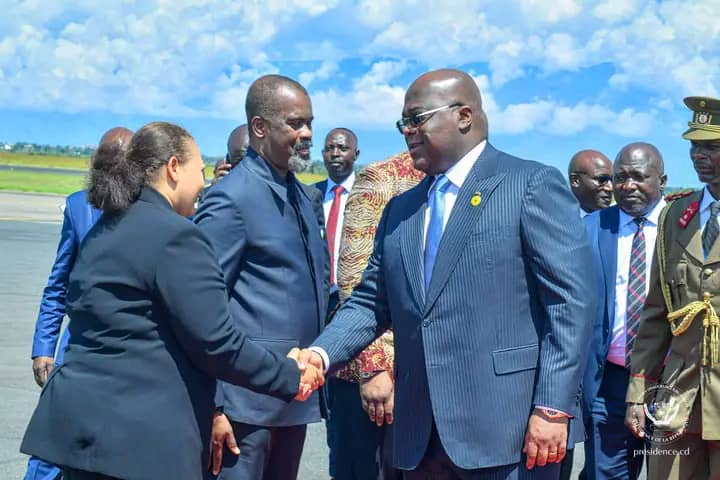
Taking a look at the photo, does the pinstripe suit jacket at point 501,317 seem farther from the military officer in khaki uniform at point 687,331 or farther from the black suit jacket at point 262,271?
the military officer in khaki uniform at point 687,331

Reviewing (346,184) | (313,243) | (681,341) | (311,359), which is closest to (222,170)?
(346,184)

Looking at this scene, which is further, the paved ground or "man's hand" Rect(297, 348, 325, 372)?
the paved ground

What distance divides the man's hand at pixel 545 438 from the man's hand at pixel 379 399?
999mm

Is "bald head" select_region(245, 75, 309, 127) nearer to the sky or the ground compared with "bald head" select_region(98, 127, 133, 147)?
nearer to the sky

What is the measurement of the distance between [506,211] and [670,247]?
56.3 inches

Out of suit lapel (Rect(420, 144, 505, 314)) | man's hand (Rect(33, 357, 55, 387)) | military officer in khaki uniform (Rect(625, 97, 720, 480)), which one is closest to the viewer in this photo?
suit lapel (Rect(420, 144, 505, 314))

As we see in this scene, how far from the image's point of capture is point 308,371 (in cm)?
377

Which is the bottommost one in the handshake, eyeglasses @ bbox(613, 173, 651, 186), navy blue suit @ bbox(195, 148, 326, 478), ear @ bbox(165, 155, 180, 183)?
the handshake

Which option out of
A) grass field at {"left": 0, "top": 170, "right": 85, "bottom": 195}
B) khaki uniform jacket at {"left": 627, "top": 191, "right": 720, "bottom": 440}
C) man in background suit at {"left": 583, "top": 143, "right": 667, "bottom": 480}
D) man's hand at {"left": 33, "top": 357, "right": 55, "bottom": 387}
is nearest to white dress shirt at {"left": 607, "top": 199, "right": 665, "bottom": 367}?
man in background suit at {"left": 583, "top": 143, "right": 667, "bottom": 480}

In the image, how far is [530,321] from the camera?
3.35 metres

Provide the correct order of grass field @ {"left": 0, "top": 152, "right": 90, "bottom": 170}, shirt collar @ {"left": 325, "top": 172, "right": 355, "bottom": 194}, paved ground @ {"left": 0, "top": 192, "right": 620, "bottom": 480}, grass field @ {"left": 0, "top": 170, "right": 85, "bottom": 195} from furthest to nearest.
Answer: grass field @ {"left": 0, "top": 152, "right": 90, "bottom": 170}
grass field @ {"left": 0, "top": 170, "right": 85, "bottom": 195}
shirt collar @ {"left": 325, "top": 172, "right": 355, "bottom": 194}
paved ground @ {"left": 0, "top": 192, "right": 620, "bottom": 480}

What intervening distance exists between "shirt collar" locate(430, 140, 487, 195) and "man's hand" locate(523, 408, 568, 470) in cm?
92

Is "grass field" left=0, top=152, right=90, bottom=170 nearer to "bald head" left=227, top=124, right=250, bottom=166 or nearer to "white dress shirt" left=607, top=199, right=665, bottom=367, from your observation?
"bald head" left=227, top=124, right=250, bottom=166

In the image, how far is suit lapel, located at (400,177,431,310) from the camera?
3490mm
